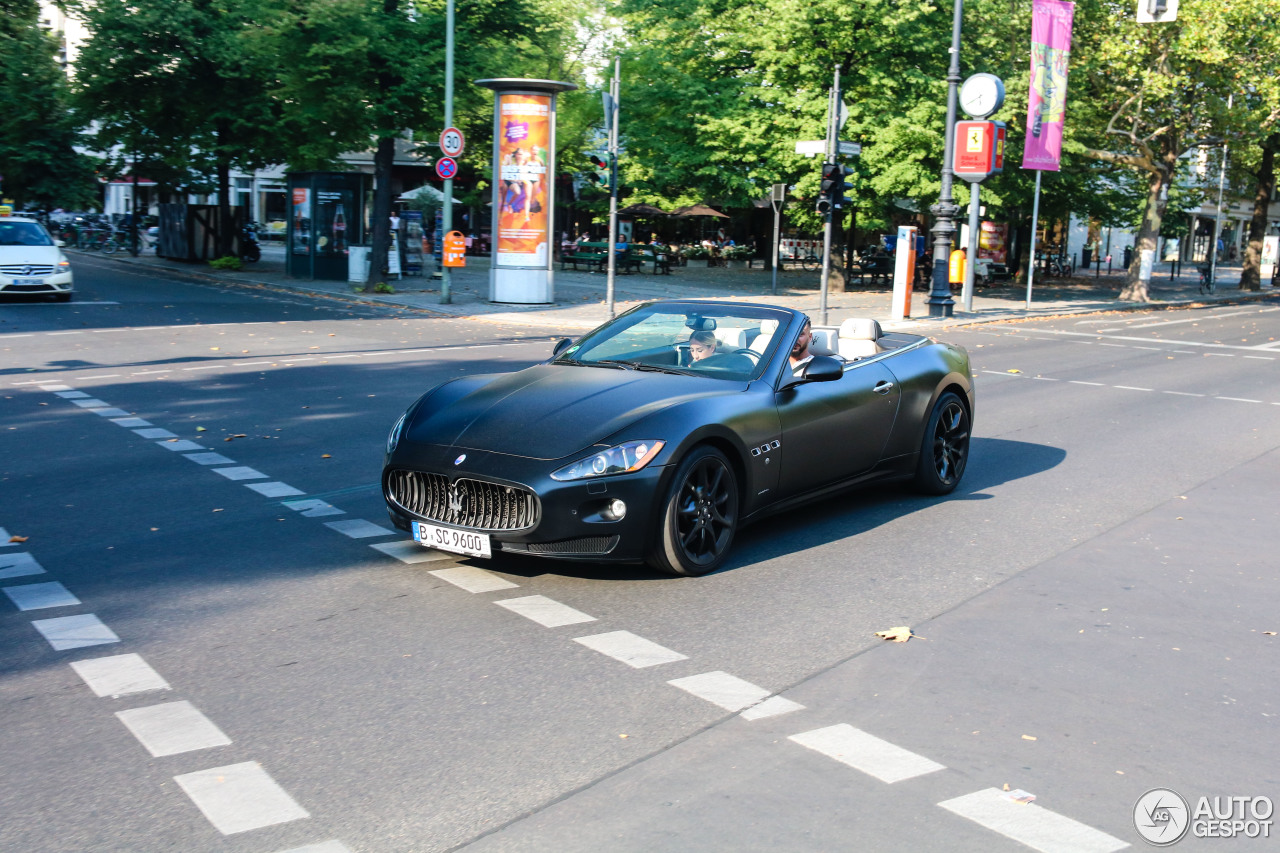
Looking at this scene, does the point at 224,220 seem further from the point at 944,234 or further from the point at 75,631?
the point at 75,631

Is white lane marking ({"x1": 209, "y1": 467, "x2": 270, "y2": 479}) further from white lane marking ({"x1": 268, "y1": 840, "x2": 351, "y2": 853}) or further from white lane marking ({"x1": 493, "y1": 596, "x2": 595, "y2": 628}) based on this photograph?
white lane marking ({"x1": 268, "y1": 840, "x2": 351, "y2": 853})

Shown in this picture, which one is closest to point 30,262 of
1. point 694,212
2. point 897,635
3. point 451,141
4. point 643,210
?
point 451,141

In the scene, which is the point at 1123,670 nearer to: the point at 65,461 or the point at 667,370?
the point at 667,370

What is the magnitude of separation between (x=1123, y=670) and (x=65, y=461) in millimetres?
7151

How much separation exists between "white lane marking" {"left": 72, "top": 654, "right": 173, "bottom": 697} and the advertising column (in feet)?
73.9

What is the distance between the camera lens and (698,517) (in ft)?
20.3

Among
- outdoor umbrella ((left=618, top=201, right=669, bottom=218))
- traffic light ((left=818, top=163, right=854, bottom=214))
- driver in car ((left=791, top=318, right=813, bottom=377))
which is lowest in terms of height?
driver in car ((left=791, top=318, right=813, bottom=377))

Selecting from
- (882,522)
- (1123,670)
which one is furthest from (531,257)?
(1123,670)

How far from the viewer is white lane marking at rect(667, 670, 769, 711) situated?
4551 mm

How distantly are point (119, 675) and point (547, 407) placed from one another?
243 cm

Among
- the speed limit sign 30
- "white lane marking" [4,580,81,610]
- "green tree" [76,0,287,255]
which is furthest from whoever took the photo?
"green tree" [76,0,287,255]

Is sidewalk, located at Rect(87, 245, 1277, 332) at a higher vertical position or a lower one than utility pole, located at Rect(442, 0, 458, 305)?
lower

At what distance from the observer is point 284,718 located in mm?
4262

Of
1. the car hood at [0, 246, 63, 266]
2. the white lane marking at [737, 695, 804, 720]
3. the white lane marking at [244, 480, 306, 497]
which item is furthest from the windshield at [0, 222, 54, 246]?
the white lane marking at [737, 695, 804, 720]
